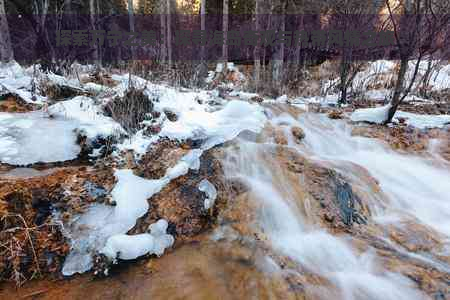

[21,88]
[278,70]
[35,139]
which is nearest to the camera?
[35,139]

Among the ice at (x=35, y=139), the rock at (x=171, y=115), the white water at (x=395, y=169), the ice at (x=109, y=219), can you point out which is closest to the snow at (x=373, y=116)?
the white water at (x=395, y=169)

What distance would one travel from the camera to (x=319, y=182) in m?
2.98

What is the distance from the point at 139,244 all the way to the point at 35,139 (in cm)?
151

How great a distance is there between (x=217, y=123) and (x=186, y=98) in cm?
90

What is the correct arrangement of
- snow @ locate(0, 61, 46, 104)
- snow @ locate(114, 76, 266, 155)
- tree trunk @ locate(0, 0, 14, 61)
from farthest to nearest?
tree trunk @ locate(0, 0, 14, 61) < snow @ locate(0, 61, 46, 104) < snow @ locate(114, 76, 266, 155)

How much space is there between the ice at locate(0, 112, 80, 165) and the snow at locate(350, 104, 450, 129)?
392cm

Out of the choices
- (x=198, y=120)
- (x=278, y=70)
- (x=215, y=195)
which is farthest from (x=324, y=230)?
(x=278, y=70)

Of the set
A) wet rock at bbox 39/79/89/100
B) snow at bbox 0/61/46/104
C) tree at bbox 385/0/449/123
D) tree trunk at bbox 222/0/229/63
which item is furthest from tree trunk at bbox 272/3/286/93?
snow at bbox 0/61/46/104

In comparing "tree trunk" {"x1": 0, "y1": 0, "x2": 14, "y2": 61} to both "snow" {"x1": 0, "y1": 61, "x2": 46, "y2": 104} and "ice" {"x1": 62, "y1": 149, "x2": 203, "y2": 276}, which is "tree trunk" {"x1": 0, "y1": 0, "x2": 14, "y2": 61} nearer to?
"snow" {"x1": 0, "y1": 61, "x2": 46, "y2": 104}

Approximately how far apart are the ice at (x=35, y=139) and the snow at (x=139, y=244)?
3.54ft

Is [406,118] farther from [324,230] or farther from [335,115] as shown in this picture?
[324,230]

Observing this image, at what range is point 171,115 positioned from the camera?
146 inches

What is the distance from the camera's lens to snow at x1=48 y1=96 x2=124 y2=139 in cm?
299

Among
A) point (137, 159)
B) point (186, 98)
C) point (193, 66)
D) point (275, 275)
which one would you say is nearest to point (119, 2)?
point (193, 66)
